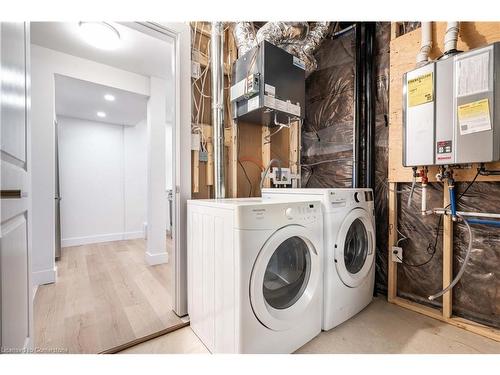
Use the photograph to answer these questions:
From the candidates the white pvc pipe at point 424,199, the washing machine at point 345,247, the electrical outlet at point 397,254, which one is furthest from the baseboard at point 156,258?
the white pvc pipe at point 424,199

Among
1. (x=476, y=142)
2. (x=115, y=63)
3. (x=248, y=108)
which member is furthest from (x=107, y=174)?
(x=476, y=142)

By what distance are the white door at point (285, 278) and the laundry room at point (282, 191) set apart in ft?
0.04

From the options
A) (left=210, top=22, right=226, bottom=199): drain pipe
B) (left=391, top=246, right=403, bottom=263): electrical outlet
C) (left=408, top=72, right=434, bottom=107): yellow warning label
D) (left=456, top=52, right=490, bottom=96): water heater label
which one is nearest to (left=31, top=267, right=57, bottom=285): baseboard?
(left=210, top=22, right=226, bottom=199): drain pipe

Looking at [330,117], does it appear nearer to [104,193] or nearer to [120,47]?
[120,47]

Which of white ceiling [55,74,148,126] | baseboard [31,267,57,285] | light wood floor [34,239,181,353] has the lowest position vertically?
light wood floor [34,239,181,353]

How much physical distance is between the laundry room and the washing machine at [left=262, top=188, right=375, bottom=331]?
0.01 metres

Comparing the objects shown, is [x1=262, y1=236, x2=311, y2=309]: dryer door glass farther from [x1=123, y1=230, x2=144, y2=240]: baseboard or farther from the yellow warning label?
[x1=123, y1=230, x2=144, y2=240]: baseboard

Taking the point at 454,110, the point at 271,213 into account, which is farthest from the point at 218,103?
the point at 454,110

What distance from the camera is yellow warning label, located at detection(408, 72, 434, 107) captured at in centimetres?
142

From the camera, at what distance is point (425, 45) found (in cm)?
153

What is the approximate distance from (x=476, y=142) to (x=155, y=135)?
291 cm

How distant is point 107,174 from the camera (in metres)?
3.97

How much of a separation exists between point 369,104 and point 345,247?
4.15ft
